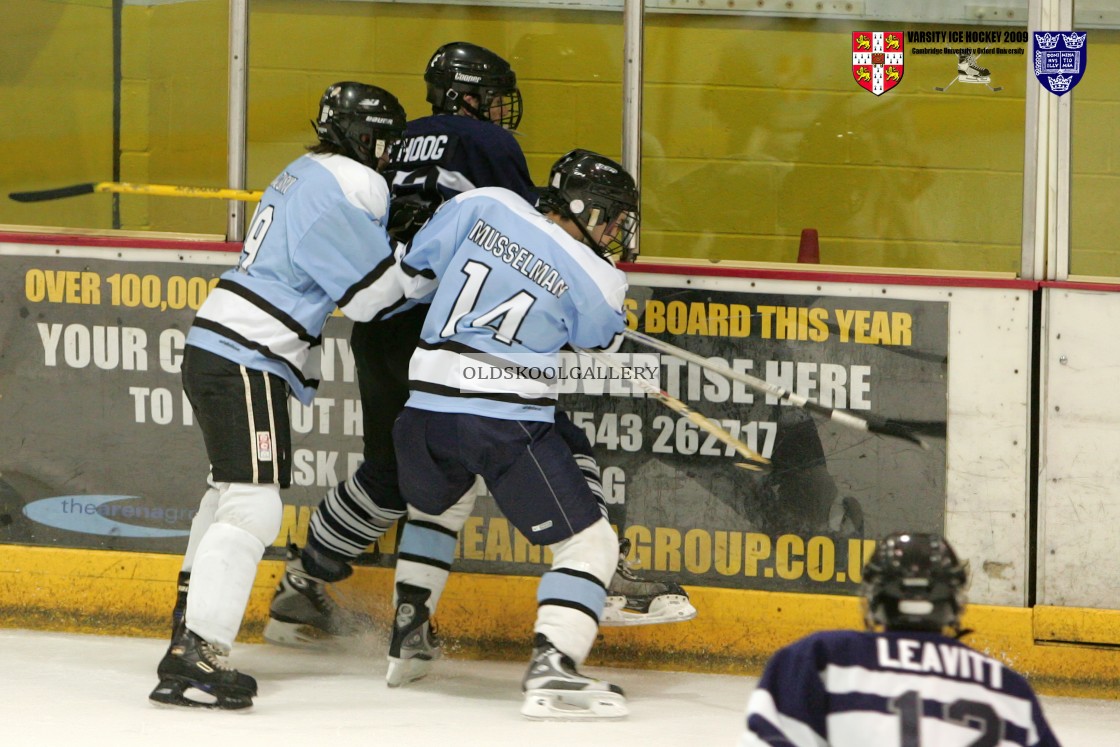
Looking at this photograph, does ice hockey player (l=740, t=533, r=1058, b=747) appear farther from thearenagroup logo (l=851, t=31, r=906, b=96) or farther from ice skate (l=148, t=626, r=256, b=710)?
thearenagroup logo (l=851, t=31, r=906, b=96)

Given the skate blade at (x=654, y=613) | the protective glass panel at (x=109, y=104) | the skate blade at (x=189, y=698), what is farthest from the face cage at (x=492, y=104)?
the skate blade at (x=189, y=698)

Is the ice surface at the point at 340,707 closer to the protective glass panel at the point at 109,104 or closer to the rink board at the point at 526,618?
the rink board at the point at 526,618

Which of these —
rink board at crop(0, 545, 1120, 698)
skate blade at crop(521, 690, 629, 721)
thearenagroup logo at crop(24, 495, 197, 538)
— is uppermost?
thearenagroup logo at crop(24, 495, 197, 538)

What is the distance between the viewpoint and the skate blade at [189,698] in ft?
10.3

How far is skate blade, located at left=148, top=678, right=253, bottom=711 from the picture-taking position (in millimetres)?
3146

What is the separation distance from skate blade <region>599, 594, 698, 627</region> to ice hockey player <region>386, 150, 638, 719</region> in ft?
1.02

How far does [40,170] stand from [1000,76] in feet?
9.15

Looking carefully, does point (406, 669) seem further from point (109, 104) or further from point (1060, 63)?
point (1060, 63)

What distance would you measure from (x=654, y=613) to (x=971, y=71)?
171cm

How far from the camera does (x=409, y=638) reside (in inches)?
133

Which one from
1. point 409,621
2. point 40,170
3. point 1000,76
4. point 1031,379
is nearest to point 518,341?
point 409,621

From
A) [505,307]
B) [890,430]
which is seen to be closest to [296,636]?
[505,307]

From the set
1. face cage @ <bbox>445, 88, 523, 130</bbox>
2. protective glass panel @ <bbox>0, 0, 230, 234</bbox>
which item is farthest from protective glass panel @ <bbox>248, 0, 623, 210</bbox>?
face cage @ <bbox>445, 88, 523, 130</bbox>

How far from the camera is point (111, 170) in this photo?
4.31m
